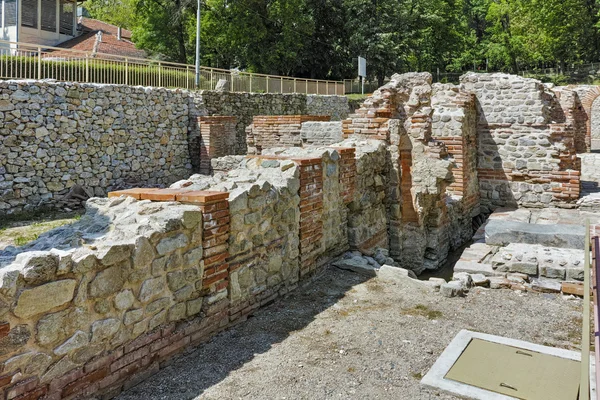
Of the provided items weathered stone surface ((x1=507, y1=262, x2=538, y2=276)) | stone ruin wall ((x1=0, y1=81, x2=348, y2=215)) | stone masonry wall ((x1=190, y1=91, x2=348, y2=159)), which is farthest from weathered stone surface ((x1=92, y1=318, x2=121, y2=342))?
stone masonry wall ((x1=190, y1=91, x2=348, y2=159))

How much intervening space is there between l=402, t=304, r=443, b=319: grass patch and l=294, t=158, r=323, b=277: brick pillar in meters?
1.29

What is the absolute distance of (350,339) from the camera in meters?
4.39

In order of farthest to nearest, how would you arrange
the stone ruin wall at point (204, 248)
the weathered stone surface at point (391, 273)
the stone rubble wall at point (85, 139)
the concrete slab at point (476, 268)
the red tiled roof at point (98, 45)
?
1. the red tiled roof at point (98, 45)
2. the stone rubble wall at point (85, 139)
3. the concrete slab at point (476, 268)
4. the weathered stone surface at point (391, 273)
5. the stone ruin wall at point (204, 248)

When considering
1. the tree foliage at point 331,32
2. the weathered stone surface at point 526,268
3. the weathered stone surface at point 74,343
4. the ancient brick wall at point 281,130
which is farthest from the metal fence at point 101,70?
the tree foliage at point 331,32

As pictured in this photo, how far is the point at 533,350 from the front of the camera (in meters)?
4.17

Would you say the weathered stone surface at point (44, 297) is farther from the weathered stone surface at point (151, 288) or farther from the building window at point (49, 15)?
the building window at point (49, 15)

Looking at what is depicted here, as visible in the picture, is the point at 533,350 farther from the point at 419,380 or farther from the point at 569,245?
the point at 569,245

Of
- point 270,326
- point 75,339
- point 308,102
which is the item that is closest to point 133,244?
point 75,339

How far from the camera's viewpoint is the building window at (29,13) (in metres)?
21.9

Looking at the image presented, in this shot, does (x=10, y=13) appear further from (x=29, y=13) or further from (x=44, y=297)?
(x=44, y=297)

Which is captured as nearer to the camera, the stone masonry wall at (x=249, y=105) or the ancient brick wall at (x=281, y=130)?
the ancient brick wall at (x=281, y=130)

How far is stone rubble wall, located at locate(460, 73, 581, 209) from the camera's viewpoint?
10.9m

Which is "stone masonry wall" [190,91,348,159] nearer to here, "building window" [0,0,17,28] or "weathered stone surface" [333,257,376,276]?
"weathered stone surface" [333,257,376,276]

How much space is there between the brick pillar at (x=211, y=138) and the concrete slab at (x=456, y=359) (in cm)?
1229
